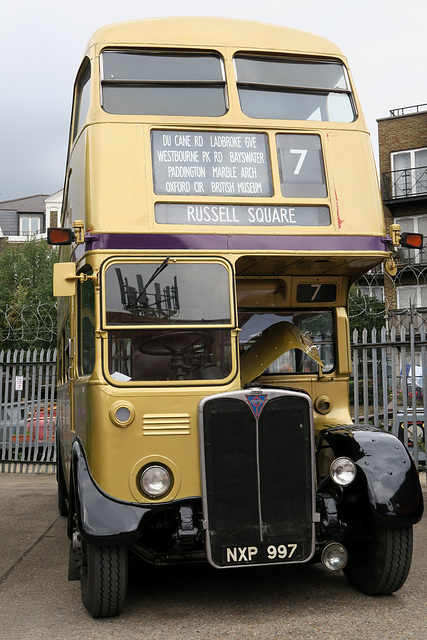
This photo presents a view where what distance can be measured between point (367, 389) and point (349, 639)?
6.24 metres

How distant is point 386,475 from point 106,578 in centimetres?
203

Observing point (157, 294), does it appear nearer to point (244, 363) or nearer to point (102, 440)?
point (102, 440)

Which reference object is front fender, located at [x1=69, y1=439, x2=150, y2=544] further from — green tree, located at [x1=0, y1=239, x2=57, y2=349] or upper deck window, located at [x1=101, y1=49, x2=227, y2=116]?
green tree, located at [x1=0, y1=239, x2=57, y2=349]

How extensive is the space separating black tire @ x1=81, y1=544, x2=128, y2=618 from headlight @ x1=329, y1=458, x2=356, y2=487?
1533 mm

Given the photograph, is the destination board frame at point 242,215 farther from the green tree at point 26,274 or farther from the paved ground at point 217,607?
the green tree at point 26,274

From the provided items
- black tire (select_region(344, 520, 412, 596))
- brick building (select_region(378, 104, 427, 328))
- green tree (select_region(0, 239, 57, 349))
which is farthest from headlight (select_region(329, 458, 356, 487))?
green tree (select_region(0, 239, 57, 349))

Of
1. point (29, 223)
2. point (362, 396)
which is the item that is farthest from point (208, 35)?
point (29, 223)

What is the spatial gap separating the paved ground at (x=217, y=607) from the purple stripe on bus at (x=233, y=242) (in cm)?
255

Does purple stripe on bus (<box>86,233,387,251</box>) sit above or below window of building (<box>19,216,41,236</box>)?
below

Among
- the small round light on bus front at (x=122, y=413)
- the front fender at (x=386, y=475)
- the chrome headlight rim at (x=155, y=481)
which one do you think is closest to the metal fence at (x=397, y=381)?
the front fender at (x=386, y=475)

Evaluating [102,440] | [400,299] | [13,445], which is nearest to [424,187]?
[400,299]

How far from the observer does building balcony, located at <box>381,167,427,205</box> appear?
108 feet

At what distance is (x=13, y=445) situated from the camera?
1455 centimetres

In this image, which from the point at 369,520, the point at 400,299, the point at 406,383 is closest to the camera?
the point at 369,520
